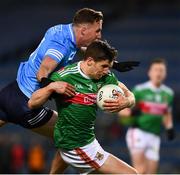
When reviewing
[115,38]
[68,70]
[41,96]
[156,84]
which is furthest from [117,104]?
[115,38]

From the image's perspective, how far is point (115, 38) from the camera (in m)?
17.0

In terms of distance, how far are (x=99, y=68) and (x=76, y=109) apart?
38 cm

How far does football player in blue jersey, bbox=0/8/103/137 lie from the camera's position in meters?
6.12

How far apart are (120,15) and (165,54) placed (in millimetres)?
1597

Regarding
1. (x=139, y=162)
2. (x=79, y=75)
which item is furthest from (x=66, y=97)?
(x=139, y=162)

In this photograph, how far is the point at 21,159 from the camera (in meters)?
13.4

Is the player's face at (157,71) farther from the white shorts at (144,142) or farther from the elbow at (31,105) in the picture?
the elbow at (31,105)

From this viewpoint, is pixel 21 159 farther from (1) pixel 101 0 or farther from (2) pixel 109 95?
(2) pixel 109 95

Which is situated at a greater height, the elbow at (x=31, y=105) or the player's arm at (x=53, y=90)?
the player's arm at (x=53, y=90)

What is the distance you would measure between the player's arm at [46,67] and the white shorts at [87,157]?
25.5 inches

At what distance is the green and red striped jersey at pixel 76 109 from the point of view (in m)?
5.78

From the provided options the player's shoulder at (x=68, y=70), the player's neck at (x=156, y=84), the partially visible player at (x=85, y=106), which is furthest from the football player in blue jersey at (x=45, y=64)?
the player's neck at (x=156, y=84)

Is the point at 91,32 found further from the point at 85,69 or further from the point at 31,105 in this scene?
the point at 31,105

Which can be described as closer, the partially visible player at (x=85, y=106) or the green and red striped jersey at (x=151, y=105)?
the partially visible player at (x=85, y=106)
